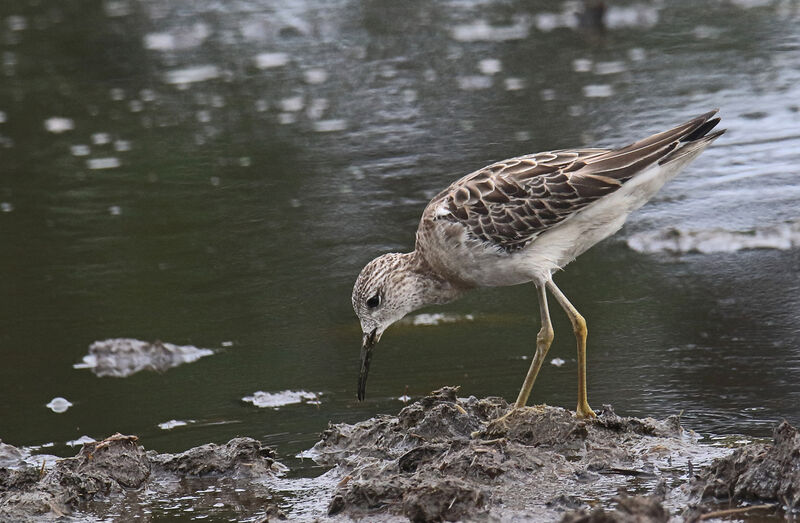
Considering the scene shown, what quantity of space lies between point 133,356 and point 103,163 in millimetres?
5052

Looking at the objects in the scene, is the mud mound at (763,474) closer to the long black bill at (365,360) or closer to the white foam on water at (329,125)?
the long black bill at (365,360)

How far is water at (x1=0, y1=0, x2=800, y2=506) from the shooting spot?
7168 mm

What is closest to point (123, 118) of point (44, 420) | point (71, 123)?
point (71, 123)

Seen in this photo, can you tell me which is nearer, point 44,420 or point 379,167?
point 44,420

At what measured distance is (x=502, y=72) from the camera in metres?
15.1

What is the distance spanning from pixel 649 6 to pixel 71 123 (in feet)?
28.2

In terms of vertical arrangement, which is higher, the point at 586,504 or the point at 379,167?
the point at 586,504

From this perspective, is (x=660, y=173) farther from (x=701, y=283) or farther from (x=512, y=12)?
(x=512, y=12)

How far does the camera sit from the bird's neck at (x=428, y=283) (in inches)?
269

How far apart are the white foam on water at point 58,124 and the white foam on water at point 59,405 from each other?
7116 millimetres

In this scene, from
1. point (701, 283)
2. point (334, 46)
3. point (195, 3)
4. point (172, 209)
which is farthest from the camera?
point (195, 3)

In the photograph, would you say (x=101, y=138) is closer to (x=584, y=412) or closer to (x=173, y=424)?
(x=173, y=424)

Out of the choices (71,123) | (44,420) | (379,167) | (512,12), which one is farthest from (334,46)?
(44,420)

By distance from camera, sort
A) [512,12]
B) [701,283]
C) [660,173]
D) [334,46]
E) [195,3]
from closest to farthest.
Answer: [660,173], [701,283], [334,46], [512,12], [195,3]
